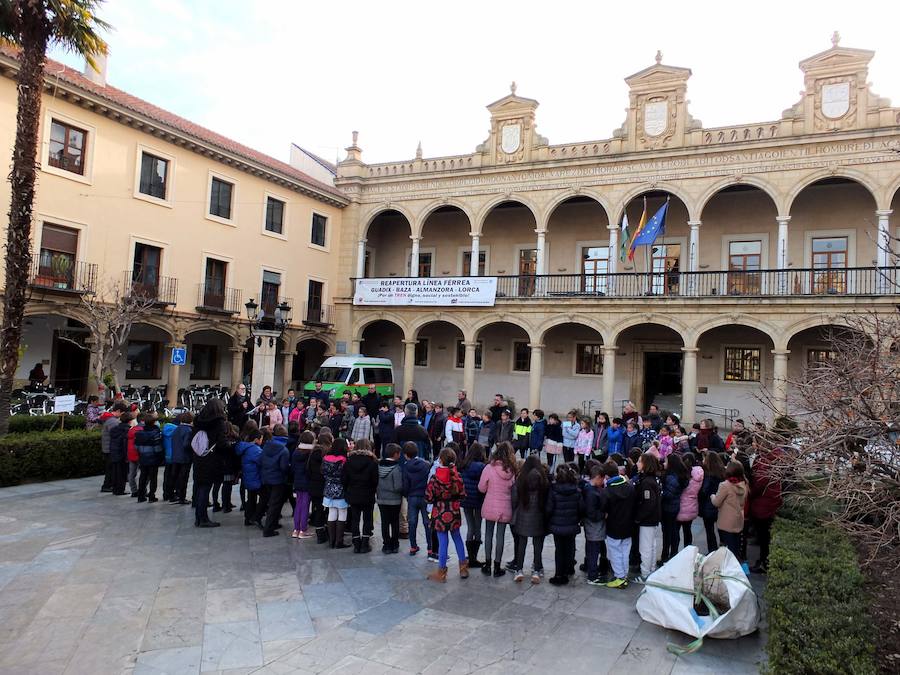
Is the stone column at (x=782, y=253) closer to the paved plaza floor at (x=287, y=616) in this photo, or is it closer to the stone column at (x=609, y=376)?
the stone column at (x=609, y=376)

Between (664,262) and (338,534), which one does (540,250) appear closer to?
(664,262)

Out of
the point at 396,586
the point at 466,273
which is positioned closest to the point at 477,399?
the point at 466,273

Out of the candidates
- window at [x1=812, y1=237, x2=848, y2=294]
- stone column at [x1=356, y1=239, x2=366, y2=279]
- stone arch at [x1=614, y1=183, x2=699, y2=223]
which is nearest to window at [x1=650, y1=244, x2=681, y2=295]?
stone arch at [x1=614, y1=183, x2=699, y2=223]

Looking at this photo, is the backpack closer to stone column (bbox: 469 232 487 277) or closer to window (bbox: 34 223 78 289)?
window (bbox: 34 223 78 289)

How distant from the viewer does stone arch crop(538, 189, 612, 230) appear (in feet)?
73.6

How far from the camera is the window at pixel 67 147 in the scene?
17297 mm

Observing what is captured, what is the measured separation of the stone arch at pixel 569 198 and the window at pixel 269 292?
36.2ft

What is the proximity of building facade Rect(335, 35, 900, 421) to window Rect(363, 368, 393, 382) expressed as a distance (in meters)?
2.51

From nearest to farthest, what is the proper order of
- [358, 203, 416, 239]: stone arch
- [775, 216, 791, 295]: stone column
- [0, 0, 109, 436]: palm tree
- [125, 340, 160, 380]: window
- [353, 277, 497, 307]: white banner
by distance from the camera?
1. [0, 0, 109, 436]: palm tree
2. [775, 216, 791, 295]: stone column
3. [125, 340, 160, 380]: window
4. [353, 277, 497, 307]: white banner
5. [358, 203, 416, 239]: stone arch

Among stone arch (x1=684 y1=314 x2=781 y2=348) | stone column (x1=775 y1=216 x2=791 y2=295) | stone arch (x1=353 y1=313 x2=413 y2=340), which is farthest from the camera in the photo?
stone arch (x1=353 y1=313 x2=413 y2=340)

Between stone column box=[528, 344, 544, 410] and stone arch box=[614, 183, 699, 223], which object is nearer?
stone arch box=[614, 183, 699, 223]

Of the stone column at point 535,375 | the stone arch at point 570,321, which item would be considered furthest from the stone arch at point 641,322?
the stone column at point 535,375

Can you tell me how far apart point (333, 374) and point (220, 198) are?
8123mm

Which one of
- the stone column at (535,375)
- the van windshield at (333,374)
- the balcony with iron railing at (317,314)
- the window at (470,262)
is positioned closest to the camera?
the van windshield at (333,374)
